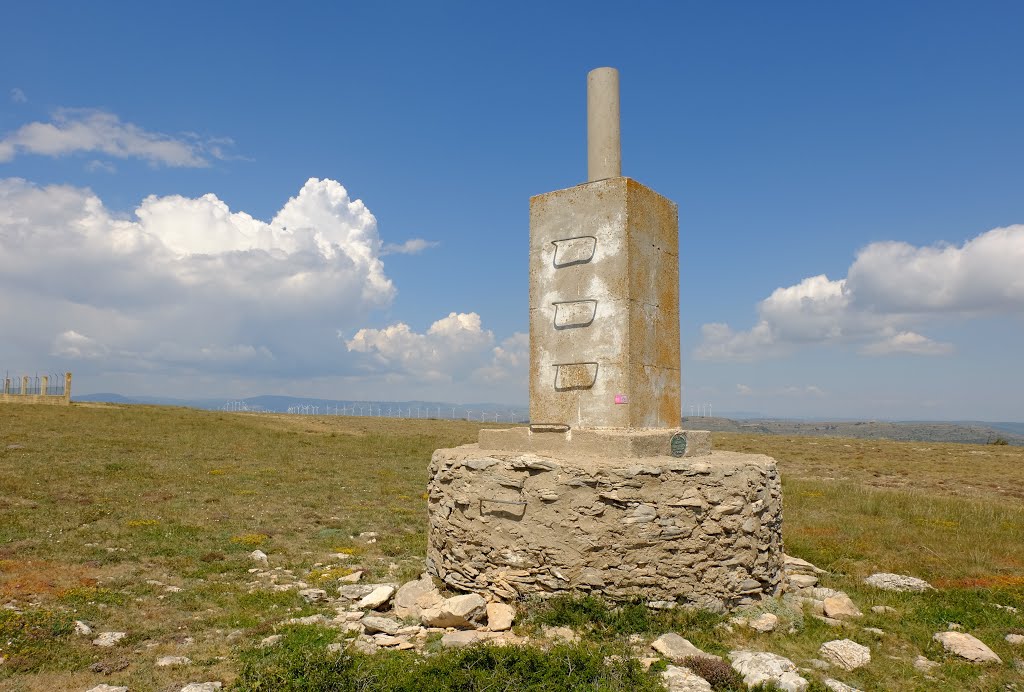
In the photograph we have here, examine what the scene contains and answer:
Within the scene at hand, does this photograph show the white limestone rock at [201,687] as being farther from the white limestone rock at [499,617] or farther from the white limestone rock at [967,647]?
the white limestone rock at [967,647]

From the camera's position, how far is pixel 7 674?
22.8 ft

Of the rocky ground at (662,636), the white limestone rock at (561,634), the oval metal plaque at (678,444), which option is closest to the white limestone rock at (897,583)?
the rocky ground at (662,636)

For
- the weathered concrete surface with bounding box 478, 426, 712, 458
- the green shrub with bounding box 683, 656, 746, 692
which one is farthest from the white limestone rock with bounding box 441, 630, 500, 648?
the weathered concrete surface with bounding box 478, 426, 712, 458

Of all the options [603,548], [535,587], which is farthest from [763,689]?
[535,587]

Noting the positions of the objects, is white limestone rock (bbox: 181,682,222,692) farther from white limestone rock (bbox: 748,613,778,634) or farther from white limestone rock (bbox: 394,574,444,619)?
white limestone rock (bbox: 748,613,778,634)

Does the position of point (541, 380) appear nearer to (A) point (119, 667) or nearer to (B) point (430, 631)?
(B) point (430, 631)

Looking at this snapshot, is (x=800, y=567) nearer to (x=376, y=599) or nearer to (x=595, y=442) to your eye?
(x=595, y=442)

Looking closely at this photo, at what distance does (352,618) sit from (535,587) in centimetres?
268

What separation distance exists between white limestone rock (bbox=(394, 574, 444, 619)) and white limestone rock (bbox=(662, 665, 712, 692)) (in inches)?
139

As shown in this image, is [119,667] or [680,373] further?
[680,373]

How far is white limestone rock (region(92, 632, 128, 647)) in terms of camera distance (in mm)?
7992

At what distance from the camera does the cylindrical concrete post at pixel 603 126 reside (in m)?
10.5

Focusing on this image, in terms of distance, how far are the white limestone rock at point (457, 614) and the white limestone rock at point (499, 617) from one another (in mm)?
121

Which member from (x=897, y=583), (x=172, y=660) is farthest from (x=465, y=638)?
(x=897, y=583)
